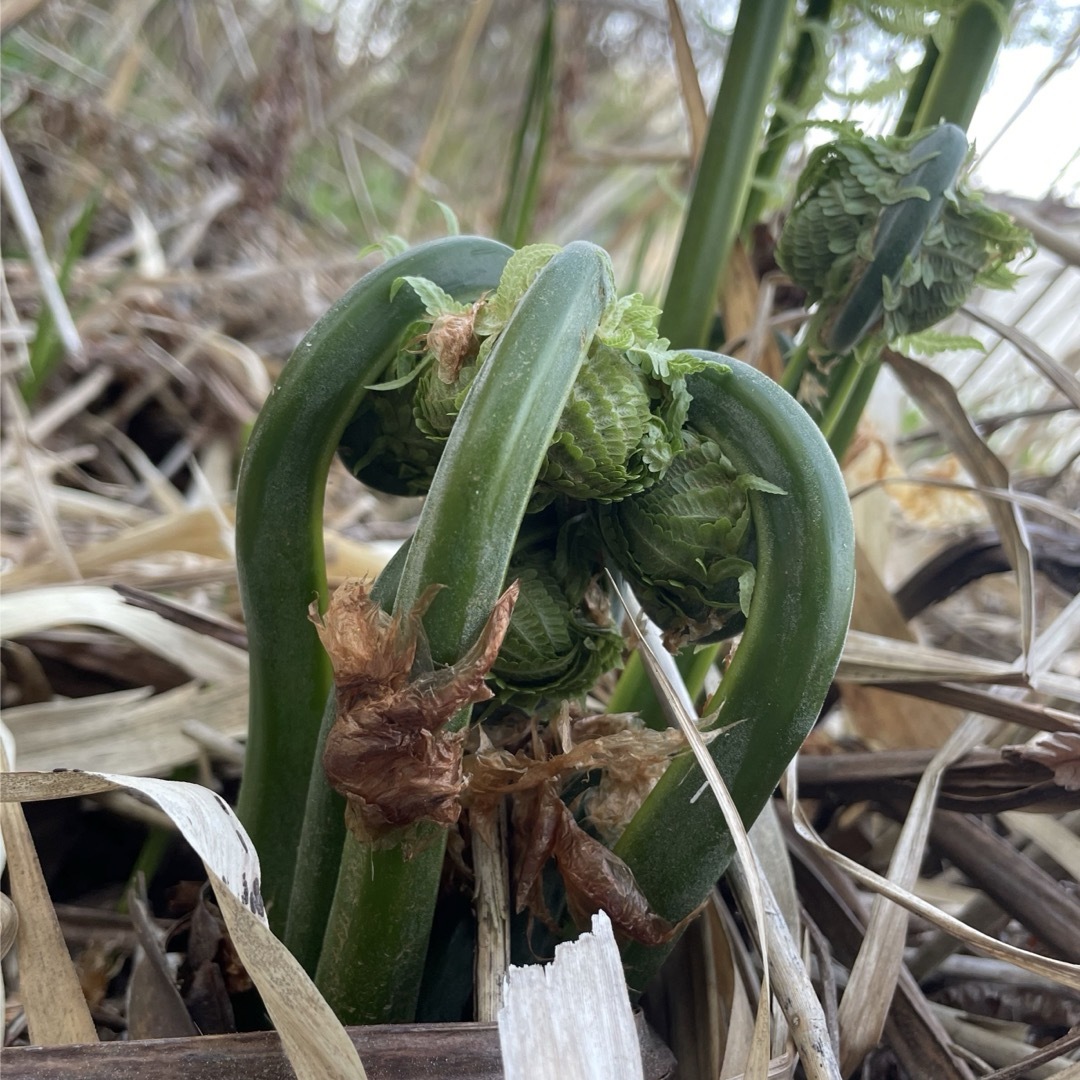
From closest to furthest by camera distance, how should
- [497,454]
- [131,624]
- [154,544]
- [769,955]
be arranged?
[497,454] < [769,955] < [131,624] < [154,544]

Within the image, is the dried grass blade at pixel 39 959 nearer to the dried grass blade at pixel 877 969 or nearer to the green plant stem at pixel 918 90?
the dried grass blade at pixel 877 969

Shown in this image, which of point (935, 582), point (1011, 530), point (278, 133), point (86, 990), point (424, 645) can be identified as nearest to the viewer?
point (424, 645)

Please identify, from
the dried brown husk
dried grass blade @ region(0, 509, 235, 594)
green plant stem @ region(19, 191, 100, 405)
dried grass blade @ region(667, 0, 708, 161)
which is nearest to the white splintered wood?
the dried brown husk

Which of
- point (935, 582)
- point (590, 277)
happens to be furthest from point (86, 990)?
point (935, 582)

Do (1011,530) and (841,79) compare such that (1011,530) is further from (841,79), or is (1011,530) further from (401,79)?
(401,79)

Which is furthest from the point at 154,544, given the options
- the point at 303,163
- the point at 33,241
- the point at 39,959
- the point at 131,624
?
the point at 303,163

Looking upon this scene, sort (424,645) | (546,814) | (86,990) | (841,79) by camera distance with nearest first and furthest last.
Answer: (424,645), (546,814), (86,990), (841,79)

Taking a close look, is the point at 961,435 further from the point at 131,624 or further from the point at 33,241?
the point at 33,241
